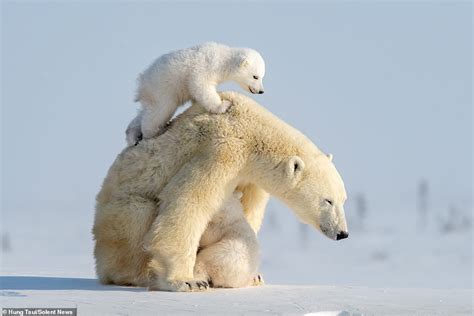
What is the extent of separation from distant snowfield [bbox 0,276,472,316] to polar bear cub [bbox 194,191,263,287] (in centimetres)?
19

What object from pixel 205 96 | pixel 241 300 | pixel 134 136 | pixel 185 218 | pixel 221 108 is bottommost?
pixel 241 300

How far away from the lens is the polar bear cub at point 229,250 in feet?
32.4

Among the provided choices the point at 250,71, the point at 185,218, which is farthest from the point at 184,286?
the point at 250,71

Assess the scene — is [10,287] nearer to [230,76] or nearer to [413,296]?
[230,76]

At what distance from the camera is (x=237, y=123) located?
9961 millimetres

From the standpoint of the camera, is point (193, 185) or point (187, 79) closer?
point (193, 185)

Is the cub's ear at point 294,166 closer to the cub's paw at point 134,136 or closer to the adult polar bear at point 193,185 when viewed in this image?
the adult polar bear at point 193,185

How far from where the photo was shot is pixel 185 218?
9570mm

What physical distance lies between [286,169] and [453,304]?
206cm

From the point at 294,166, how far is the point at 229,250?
1.06 metres

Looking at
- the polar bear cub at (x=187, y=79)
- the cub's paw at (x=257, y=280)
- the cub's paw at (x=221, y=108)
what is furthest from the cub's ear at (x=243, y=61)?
the cub's paw at (x=257, y=280)

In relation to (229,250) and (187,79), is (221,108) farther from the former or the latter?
(229,250)

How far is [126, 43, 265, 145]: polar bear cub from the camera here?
10.0 m

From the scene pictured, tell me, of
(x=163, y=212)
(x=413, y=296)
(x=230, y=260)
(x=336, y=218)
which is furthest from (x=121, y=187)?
(x=413, y=296)
